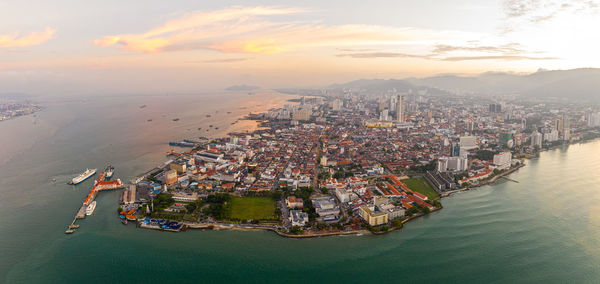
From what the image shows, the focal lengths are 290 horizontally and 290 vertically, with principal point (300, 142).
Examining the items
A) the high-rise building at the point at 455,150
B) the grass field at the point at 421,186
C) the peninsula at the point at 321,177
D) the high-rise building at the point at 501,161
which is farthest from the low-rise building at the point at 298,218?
the high-rise building at the point at 501,161

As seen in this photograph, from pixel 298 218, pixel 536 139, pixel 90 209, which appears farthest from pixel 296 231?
pixel 536 139

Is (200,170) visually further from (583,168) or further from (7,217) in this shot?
(583,168)

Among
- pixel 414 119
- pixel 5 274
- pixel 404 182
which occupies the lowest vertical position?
pixel 5 274

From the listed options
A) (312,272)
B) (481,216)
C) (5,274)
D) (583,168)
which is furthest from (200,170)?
(583,168)

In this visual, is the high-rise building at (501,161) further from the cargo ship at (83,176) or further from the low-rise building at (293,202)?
the cargo ship at (83,176)

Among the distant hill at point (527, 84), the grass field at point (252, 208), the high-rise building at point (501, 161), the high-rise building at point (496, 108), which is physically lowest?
the grass field at point (252, 208)

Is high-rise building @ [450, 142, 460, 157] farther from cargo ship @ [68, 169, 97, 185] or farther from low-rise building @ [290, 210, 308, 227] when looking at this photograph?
cargo ship @ [68, 169, 97, 185]
